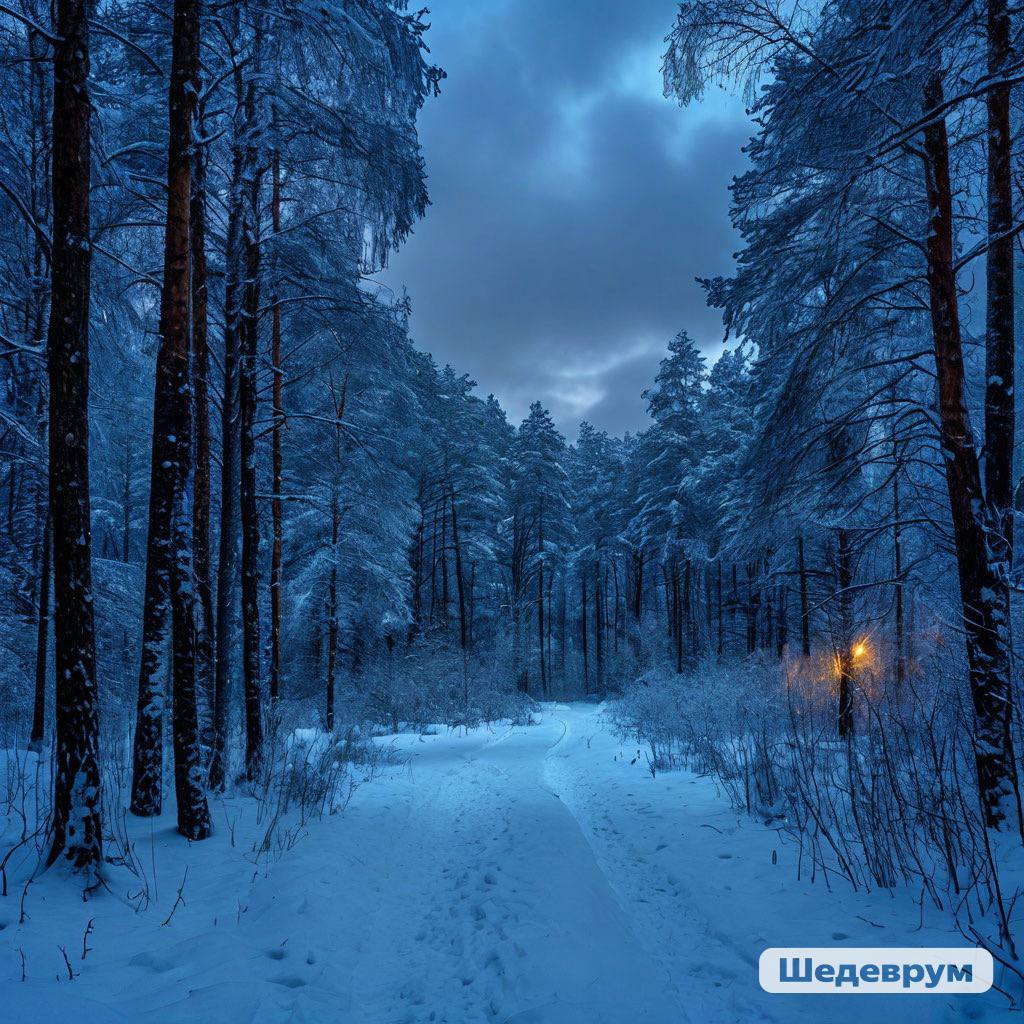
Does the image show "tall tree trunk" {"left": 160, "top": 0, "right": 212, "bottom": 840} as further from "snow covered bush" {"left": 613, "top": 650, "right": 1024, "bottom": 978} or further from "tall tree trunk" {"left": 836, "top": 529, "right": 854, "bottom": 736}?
"tall tree trunk" {"left": 836, "top": 529, "right": 854, "bottom": 736}

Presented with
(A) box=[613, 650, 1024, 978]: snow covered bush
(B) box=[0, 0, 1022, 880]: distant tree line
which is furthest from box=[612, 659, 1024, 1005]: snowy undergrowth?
(B) box=[0, 0, 1022, 880]: distant tree line

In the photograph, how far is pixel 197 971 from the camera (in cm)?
285

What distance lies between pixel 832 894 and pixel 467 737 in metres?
10.5

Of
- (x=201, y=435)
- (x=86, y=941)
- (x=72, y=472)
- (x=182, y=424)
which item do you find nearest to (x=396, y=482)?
(x=201, y=435)

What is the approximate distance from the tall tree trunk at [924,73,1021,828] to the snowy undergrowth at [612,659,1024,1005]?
0.81 ft

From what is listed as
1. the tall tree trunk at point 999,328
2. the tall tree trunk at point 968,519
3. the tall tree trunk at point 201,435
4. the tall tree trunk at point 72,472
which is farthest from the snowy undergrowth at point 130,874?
the tall tree trunk at point 999,328

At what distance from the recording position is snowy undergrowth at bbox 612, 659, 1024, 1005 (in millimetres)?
3168

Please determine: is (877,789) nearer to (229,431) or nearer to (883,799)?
(883,799)

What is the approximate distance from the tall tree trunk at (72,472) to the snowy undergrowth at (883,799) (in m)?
4.94

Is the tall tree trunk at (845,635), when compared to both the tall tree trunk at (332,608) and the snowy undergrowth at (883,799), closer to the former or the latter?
the snowy undergrowth at (883,799)

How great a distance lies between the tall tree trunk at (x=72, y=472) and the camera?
145 inches

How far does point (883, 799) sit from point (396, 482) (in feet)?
33.7

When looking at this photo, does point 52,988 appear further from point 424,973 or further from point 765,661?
point 765,661

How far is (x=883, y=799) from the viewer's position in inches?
171
